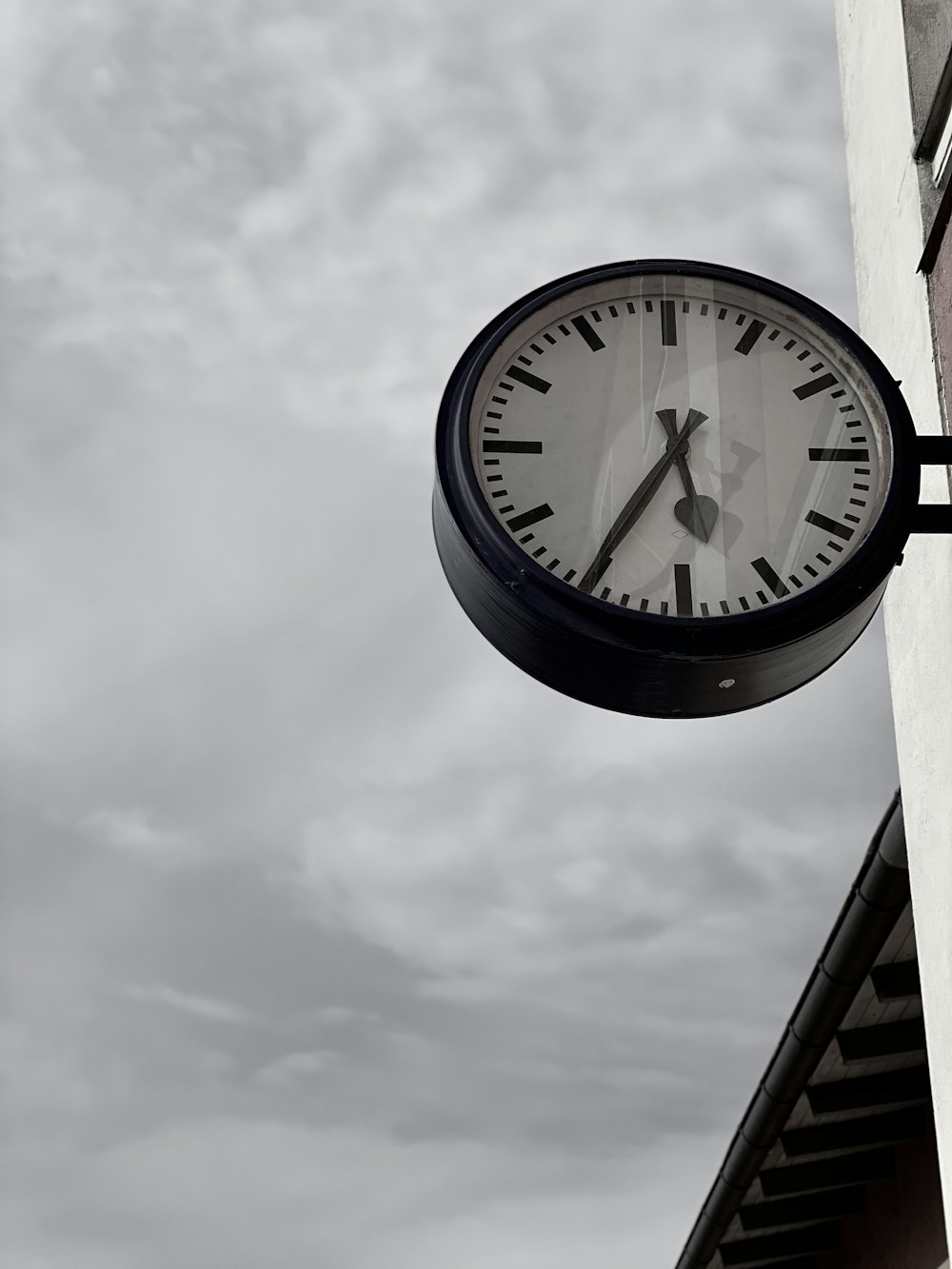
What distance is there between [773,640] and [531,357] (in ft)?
2.82

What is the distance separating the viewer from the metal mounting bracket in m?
3.20

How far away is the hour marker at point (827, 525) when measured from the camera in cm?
312

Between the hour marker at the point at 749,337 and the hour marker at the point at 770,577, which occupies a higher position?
the hour marker at the point at 749,337

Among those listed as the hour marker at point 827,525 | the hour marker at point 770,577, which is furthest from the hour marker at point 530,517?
the hour marker at point 827,525

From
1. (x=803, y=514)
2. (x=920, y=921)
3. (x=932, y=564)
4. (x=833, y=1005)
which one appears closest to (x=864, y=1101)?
(x=833, y=1005)

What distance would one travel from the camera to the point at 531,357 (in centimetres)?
336

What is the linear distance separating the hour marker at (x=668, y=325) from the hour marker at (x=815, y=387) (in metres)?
0.29

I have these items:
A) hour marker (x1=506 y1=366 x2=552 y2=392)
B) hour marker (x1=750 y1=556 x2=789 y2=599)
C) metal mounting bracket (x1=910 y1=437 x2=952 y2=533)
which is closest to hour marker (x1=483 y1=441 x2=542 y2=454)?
hour marker (x1=506 y1=366 x2=552 y2=392)

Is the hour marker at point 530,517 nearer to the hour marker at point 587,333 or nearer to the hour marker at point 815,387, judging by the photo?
the hour marker at point 587,333

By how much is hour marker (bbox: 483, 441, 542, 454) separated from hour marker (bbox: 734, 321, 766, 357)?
20.6 inches

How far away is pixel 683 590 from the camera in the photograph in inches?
121

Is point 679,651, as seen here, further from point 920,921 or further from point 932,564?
point 920,921

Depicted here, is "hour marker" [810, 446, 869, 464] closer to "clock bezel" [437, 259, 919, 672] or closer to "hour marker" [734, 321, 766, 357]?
"clock bezel" [437, 259, 919, 672]

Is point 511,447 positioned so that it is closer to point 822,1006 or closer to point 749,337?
point 749,337
